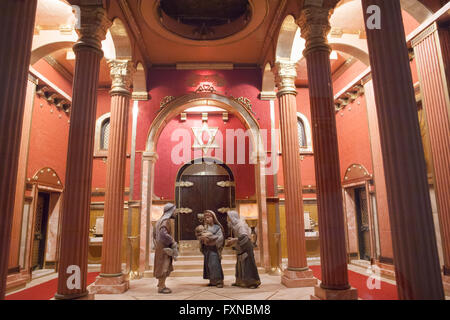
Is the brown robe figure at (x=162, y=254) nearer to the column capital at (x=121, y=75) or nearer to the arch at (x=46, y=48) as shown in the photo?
the column capital at (x=121, y=75)

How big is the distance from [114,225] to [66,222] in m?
2.14

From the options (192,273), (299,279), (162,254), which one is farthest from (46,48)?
(299,279)

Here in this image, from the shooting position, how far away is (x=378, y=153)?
28.5 feet

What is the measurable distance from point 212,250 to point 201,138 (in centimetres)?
566

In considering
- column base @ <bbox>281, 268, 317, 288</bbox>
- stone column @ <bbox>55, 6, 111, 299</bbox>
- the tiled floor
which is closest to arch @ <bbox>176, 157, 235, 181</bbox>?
the tiled floor

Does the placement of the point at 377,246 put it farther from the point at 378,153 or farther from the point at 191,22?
the point at 191,22

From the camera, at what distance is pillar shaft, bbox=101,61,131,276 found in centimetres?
672

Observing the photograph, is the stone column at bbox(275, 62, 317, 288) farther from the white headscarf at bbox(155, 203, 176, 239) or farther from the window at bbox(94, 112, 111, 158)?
the window at bbox(94, 112, 111, 158)

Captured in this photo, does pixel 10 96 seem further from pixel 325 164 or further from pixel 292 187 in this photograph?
pixel 292 187

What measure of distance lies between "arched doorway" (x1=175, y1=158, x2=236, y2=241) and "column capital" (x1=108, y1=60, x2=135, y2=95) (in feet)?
15.9

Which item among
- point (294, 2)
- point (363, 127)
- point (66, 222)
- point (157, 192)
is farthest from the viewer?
point (157, 192)

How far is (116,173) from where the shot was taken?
7.04 meters

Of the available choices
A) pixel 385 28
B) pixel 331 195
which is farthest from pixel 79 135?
pixel 385 28

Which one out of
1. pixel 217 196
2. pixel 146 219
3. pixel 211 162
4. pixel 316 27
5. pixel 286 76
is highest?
pixel 286 76
